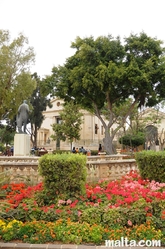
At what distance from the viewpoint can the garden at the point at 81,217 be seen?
4133mm

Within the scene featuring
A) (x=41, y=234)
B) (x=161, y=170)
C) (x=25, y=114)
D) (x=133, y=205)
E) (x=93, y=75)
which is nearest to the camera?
(x=41, y=234)

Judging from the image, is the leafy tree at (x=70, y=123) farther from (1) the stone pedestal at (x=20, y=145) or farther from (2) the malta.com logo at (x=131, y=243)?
(2) the malta.com logo at (x=131, y=243)

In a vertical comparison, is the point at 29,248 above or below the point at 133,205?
below

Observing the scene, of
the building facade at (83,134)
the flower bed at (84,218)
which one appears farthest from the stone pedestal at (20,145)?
the building facade at (83,134)

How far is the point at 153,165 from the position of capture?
707 cm

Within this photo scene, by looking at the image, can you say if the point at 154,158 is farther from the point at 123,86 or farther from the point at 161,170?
the point at 123,86

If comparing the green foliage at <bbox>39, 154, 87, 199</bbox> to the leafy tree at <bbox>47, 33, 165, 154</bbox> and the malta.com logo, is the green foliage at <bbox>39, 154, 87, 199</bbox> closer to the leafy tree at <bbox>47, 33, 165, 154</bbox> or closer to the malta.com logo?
the malta.com logo

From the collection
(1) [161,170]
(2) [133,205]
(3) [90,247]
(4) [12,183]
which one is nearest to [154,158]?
(1) [161,170]

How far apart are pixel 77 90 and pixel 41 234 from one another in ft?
56.6

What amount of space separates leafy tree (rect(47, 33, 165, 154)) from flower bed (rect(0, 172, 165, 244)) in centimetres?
1392

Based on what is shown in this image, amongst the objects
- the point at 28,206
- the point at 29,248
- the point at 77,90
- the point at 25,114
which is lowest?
the point at 29,248

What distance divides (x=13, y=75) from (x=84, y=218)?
2283 cm

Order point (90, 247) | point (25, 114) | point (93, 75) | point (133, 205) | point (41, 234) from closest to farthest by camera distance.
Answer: point (90, 247)
point (41, 234)
point (133, 205)
point (25, 114)
point (93, 75)

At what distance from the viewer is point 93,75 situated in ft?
63.9
